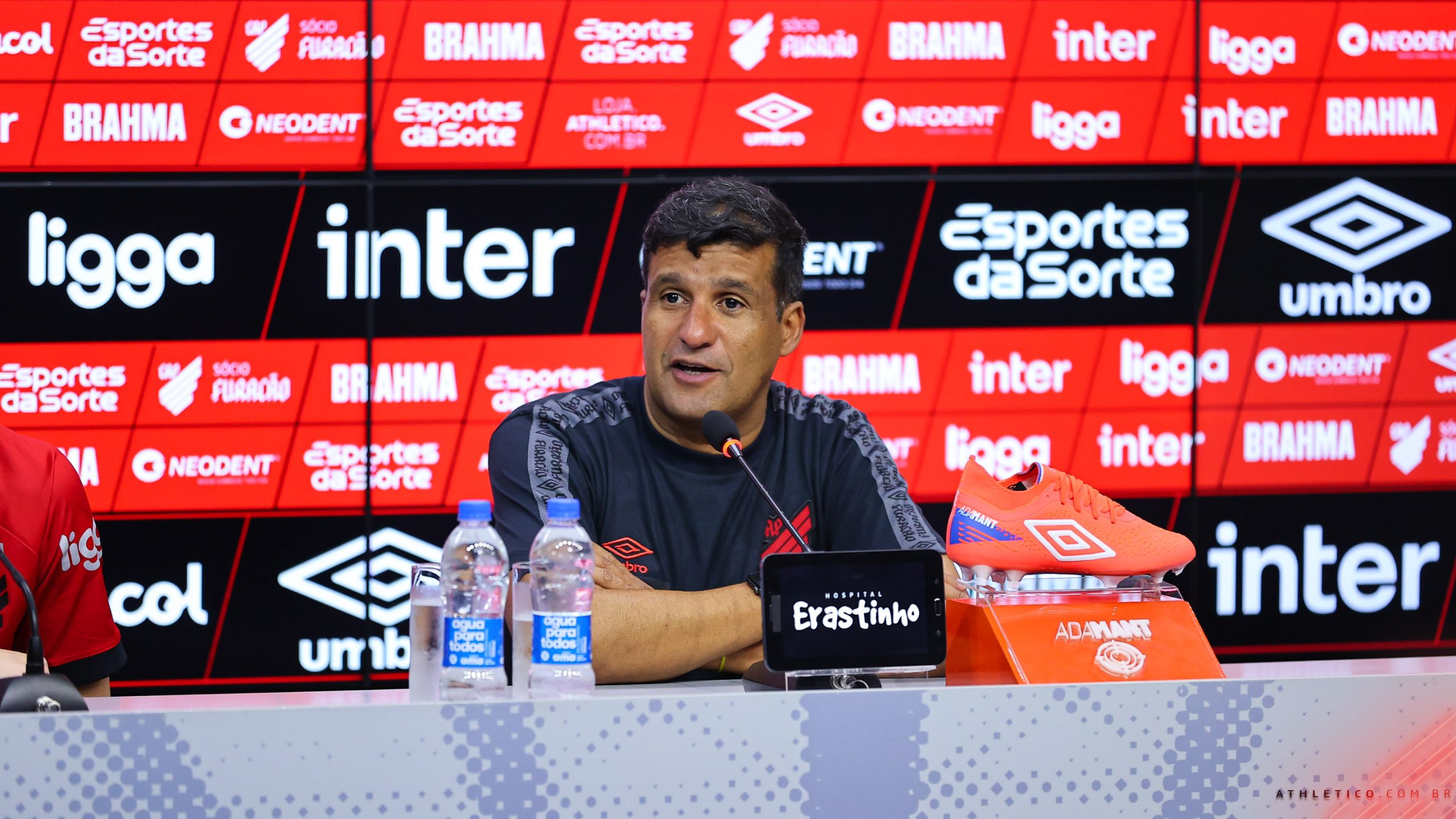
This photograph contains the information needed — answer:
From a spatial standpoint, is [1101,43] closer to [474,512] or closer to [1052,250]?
[1052,250]

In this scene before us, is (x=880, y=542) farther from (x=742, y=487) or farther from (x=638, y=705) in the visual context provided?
(x=638, y=705)

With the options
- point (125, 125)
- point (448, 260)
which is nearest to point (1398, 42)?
point (448, 260)

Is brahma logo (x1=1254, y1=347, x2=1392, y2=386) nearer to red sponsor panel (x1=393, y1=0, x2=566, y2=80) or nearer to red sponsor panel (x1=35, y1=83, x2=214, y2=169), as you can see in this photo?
red sponsor panel (x1=393, y1=0, x2=566, y2=80)

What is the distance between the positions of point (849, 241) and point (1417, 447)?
141cm

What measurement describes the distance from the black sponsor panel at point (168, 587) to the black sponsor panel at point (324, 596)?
0.14ft

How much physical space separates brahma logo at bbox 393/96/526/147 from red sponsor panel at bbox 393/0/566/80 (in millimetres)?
58

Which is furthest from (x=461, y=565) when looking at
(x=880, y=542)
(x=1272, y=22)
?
(x=1272, y=22)

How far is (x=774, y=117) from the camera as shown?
279 centimetres

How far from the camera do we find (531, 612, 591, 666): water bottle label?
1.00 m

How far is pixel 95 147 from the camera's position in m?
2.67

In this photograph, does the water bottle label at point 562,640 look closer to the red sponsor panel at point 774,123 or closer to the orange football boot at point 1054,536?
the orange football boot at point 1054,536

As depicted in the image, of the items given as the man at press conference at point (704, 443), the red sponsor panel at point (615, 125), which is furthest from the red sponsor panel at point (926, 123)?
the man at press conference at point (704, 443)

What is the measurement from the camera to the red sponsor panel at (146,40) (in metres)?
2.68

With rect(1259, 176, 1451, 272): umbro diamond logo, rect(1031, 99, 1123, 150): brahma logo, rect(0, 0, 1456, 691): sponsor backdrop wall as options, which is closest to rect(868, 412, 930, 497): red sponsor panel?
rect(0, 0, 1456, 691): sponsor backdrop wall
